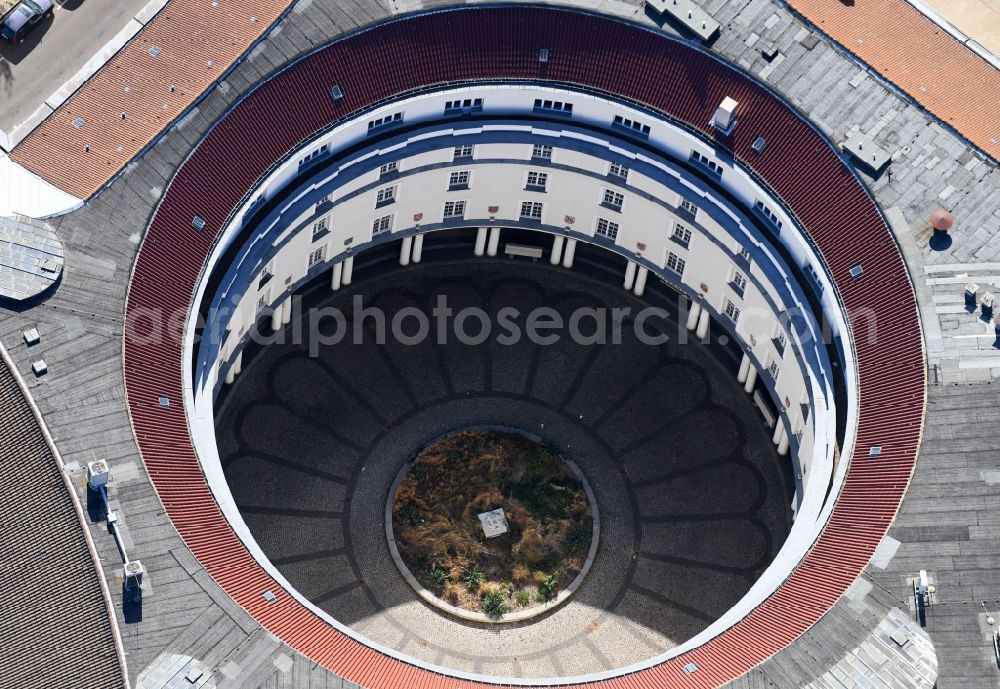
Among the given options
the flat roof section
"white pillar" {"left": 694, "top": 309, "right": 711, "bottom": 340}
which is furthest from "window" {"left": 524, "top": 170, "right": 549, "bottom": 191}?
the flat roof section

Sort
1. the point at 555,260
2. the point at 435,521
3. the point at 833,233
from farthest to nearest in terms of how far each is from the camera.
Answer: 1. the point at 555,260
2. the point at 435,521
3. the point at 833,233

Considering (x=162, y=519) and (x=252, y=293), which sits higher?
(x=252, y=293)

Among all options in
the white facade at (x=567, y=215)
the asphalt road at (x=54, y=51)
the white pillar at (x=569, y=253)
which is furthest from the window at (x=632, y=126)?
the asphalt road at (x=54, y=51)

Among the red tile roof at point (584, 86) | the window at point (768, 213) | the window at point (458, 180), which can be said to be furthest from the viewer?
the window at point (458, 180)

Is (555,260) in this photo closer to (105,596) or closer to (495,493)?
(495,493)

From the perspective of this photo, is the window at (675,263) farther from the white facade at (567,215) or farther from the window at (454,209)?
the window at (454,209)

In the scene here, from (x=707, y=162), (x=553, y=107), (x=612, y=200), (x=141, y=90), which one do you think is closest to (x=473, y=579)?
(x=612, y=200)

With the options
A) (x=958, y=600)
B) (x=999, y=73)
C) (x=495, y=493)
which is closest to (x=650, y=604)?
(x=495, y=493)

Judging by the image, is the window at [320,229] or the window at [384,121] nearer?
the window at [384,121]
